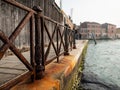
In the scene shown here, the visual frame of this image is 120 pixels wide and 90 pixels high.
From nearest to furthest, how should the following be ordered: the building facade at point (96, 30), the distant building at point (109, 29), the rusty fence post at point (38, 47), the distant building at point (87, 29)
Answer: the rusty fence post at point (38, 47) < the distant building at point (87, 29) < the building facade at point (96, 30) < the distant building at point (109, 29)

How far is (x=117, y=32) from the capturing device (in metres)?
116

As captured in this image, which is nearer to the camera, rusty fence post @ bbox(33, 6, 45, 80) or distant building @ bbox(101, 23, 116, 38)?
rusty fence post @ bbox(33, 6, 45, 80)

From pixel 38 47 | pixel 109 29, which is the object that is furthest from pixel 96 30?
pixel 38 47

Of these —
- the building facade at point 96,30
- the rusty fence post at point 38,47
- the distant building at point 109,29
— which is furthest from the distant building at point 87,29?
the rusty fence post at point 38,47

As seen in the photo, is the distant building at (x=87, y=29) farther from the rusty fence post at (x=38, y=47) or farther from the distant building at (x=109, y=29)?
the rusty fence post at (x=38, y=47)

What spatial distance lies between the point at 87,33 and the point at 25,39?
80.9m

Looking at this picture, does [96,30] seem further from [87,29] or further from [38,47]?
[38,47]

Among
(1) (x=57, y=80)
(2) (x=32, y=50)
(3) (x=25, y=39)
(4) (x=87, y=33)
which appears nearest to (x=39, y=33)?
(2) (x=32, y=50)

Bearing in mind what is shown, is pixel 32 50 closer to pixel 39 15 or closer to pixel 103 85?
pixel 39 15

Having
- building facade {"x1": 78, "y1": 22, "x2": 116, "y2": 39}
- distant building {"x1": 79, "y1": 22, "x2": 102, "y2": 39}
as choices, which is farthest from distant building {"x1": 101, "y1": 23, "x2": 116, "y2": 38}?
distant building {"x1": 79, "y1": 22, "x2": 102, "y2": 39}

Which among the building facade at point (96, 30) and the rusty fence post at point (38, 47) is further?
the building facade at point (96, 30)

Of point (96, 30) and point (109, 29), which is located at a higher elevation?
point (109, 29)

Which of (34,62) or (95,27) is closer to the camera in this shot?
(34,62)

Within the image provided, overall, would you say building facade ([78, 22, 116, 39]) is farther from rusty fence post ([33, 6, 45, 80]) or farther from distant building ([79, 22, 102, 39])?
rusty fence post ([33, 6, 45, 80])
